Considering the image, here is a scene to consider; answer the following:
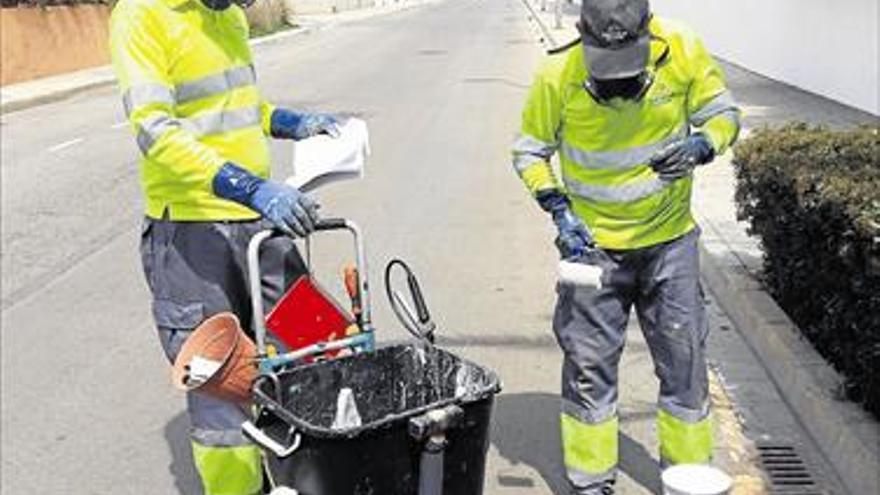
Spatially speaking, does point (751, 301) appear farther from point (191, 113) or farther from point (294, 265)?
point (191, 113)

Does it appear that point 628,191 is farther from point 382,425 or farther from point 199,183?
point 382,425

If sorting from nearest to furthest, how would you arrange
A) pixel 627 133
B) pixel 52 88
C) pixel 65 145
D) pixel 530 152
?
pixel 627 133, pixel 530 152, pixel 65 145, pixel 52 88

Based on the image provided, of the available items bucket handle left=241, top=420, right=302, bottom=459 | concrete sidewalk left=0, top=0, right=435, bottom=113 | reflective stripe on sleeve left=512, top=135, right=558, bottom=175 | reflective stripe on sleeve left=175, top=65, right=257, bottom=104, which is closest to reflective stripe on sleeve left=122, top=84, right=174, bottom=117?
reflective stripe on sleeve left=175, top=65, right=257, bottom=104

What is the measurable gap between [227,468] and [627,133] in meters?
1.65

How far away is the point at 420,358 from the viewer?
3115 mm

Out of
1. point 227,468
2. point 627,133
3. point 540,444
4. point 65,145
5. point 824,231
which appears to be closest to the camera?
point 227,468

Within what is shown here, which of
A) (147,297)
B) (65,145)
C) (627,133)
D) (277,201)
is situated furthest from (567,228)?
(65,145)

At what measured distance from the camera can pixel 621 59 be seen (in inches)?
138

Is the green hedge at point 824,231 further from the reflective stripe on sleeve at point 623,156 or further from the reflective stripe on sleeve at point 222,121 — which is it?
the reflective stripe on sleeve at point 222,121

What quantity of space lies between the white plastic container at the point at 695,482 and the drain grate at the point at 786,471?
5.60 feet

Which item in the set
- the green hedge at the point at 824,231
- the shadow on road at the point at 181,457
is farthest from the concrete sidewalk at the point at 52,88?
the green hedge at the point at 824,231

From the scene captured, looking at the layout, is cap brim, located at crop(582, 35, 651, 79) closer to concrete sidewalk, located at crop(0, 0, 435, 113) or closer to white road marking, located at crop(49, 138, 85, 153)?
white road marking, located at crop(49, 138, 85, 153)

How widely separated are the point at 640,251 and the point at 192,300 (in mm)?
1458

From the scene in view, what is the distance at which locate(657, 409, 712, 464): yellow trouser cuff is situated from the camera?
3.95 metres
